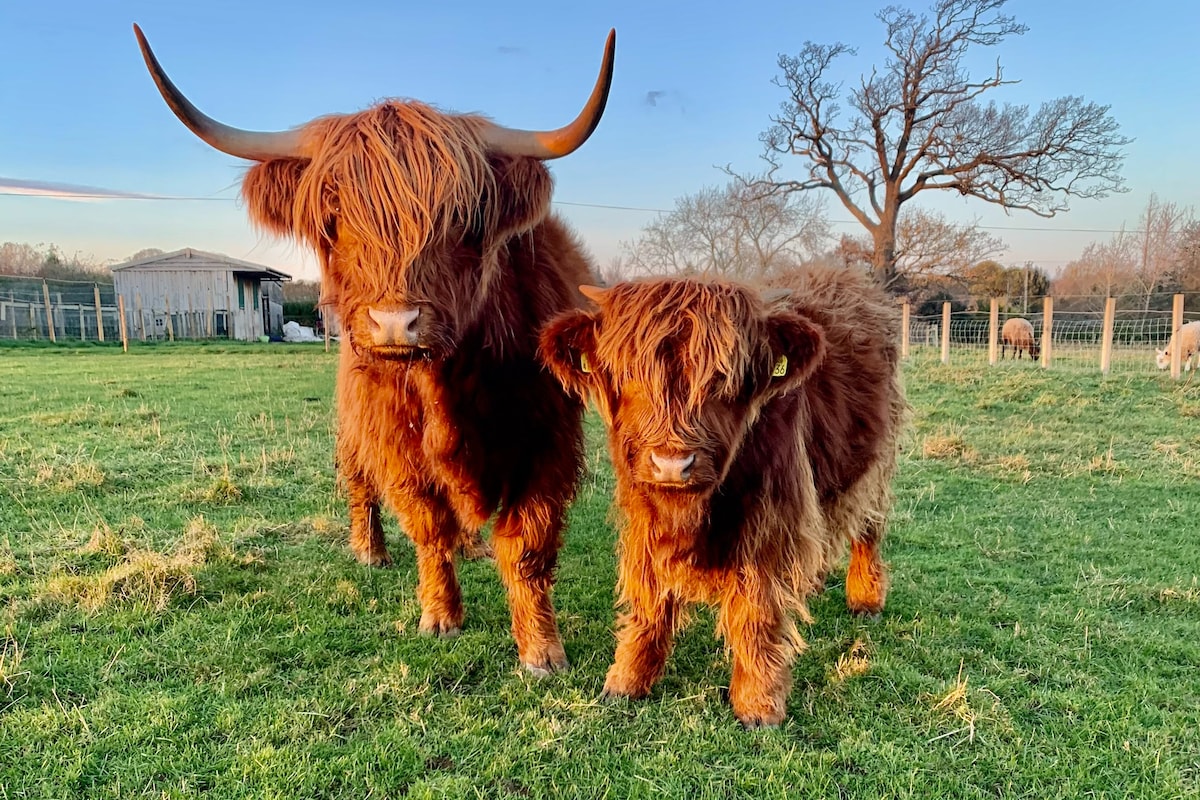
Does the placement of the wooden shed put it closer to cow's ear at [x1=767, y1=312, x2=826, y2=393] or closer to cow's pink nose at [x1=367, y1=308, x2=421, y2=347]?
cow's pink nose at [x1=367, y1=308, x2=421, y2=347]

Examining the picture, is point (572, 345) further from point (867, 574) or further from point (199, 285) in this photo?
point (199, 285)

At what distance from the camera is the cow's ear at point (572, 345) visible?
88.6 inches

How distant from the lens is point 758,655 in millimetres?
2371

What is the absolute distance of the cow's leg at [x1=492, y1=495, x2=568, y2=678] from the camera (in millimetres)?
2717

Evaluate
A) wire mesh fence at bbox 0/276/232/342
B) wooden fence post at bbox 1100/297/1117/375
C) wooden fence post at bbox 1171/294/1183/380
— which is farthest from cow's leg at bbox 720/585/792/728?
wire mesh fence at bbox 0/276/232/342

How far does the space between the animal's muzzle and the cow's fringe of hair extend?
0.13m

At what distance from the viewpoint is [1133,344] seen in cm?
1483

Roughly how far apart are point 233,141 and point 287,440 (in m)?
4.76

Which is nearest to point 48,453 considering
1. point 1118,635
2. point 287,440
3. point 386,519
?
point 287,440

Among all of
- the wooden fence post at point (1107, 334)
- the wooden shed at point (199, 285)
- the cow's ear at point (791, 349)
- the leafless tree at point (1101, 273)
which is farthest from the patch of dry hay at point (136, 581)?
the leafless tree at point (1101, 273)

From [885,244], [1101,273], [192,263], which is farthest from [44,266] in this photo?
[1101,273]

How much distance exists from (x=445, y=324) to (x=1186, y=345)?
1526 cm

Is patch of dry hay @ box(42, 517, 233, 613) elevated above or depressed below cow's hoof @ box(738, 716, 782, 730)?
above

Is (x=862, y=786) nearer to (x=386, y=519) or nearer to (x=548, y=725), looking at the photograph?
(x=548, y=725)
